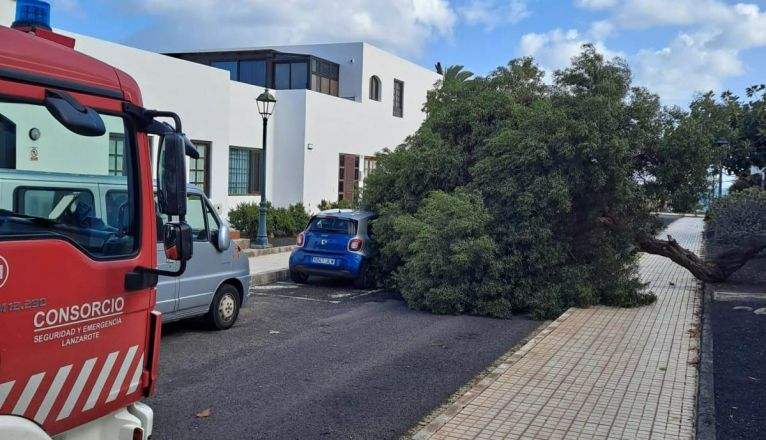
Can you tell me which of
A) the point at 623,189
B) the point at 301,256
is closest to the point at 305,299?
the point at 301,256

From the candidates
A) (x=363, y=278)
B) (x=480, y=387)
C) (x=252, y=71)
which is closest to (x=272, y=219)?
(x=252, y=71)

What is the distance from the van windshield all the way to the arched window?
2521 centimetres

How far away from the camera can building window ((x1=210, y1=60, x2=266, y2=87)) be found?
25.2 meters

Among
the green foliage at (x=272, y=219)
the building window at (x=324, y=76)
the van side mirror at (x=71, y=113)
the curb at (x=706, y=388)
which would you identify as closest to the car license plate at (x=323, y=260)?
the curb at (x=706, y=388)

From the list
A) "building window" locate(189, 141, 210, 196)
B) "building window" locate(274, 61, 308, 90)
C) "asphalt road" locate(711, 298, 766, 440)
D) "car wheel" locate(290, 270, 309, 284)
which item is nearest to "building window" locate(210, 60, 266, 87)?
"building window" locate(274, 61, 308, 90)

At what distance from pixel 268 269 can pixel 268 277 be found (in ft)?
2.21

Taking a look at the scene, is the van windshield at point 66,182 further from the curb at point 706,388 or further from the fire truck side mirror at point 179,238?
the curb at point 706,388

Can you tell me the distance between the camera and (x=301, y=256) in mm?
13375

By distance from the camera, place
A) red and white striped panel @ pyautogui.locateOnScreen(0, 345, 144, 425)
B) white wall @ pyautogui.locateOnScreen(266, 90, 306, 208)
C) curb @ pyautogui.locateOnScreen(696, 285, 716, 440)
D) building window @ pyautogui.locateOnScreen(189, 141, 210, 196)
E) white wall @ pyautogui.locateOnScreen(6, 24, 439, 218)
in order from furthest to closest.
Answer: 1. white wall @ pyautogui.locateOnScreen(266, 90, 306, 208)
2. building window @ pyautogui.locateOnScreen(189, 141, 210, 196)
3. white wall @ pyautogui.locateOnScreen(6, 24, 439, 218)
4. curb @ pyautogui.locateOnScreen(696, 285, 716, 440)
5. red and white striped panel @ pyautogui.locateOnScreen(0, 345, 144, 425)

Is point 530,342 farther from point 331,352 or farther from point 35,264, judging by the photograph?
point 35,264

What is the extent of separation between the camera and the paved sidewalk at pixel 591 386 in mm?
5820

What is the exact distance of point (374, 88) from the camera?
28922mm

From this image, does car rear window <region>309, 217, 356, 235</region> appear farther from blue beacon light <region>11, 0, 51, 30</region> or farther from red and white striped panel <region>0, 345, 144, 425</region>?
red and white striped panel <region>0, 345, 144, 425</region>

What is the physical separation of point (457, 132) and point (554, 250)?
11.6ft
